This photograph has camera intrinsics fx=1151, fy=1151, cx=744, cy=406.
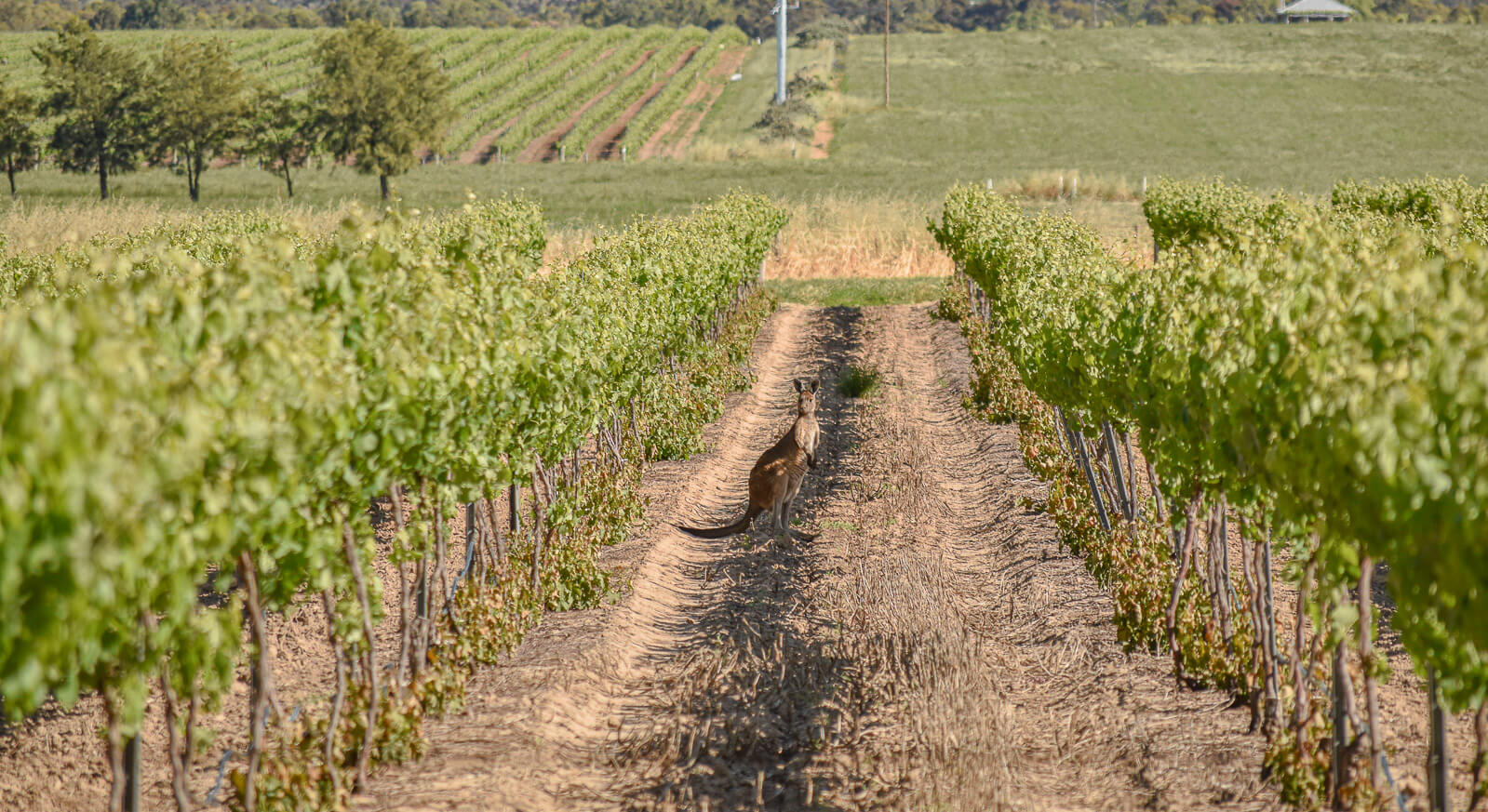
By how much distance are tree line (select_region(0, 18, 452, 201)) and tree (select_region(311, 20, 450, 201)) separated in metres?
0.04

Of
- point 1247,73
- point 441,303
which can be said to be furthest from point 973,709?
point 1247,73

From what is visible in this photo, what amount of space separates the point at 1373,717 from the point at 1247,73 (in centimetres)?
8059

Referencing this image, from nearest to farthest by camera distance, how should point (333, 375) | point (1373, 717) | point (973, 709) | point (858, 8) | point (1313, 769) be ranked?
point (333, 375)
point (1373, 717)
point (1313, 769)
point (973, 709)
point (858, 8)

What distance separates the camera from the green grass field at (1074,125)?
161ft

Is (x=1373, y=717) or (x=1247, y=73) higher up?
(x=1247, y=73)

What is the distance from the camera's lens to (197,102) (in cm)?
4359

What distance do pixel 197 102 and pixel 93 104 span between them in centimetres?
368

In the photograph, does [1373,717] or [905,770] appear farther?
[905,770]

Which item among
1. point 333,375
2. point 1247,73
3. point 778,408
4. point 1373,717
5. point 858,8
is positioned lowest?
→ point 778,408

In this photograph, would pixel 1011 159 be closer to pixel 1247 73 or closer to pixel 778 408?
pixel 1247 73

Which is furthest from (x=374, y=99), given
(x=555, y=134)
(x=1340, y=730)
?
(x=1340, y=730)

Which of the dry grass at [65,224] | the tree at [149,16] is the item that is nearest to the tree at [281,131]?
the dry grass at [65,224]

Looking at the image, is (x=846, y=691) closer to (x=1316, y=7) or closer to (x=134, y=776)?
(x=134, y=776)

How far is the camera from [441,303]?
18.1ft
